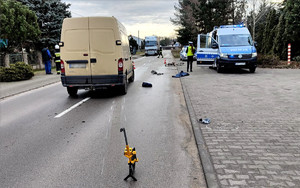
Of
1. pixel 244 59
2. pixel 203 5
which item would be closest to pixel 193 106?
pixel 244 59

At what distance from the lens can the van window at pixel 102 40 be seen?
9.07 m

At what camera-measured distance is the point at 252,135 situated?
16.6ft

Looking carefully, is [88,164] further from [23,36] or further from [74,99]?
[23,36]

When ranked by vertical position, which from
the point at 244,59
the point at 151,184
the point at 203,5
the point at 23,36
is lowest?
the point at 151,184

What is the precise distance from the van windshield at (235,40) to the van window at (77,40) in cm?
934

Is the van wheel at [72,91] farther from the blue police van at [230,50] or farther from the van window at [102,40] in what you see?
the blue police van at [230,50]

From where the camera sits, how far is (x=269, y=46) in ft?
83.3

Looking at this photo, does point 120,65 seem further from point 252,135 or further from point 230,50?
point 230,50

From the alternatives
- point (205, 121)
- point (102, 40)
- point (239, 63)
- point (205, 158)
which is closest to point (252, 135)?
point (205, 121)

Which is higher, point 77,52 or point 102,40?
point 102,40

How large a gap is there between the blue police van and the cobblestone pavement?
586 centimetres

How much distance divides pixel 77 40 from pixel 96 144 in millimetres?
5162

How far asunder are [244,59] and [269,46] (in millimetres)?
12173

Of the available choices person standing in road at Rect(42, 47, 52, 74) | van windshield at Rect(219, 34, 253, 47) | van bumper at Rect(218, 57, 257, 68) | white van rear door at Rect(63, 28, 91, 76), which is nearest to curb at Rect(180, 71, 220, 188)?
white van rear door at Rect(63, 28, 91, 76)
